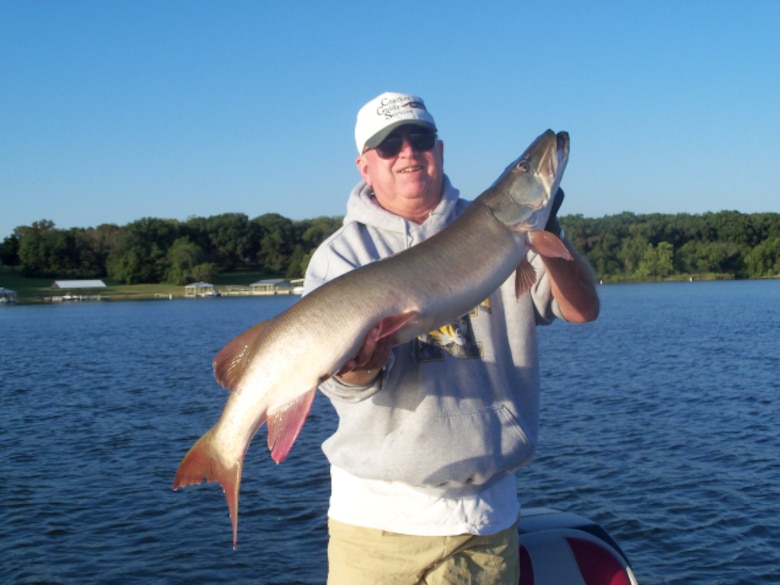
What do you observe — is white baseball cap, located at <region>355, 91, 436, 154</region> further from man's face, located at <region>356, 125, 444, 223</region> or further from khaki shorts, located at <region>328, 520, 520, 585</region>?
khaki shorts, located at <region>328, 520, 520, 585</region>

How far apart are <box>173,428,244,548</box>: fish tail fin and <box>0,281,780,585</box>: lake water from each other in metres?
6.47

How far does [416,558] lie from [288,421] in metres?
0.88

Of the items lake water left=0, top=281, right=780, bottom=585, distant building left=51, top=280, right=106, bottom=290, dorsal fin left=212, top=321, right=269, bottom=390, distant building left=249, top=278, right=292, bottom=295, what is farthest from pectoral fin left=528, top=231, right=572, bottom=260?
distant building left=51, top=280, right=106, bottom=290

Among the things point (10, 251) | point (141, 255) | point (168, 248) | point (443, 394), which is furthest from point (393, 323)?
point (10, 251)

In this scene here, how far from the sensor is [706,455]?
Answer: 12.8 metres

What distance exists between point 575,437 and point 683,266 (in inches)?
3926

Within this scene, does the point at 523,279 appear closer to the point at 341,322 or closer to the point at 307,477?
the point at 341,322

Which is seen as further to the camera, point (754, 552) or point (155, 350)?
point (155, 350)

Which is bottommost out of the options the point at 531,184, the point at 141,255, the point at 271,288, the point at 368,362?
the point at 271,288

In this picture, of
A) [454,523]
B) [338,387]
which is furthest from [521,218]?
[454,523]

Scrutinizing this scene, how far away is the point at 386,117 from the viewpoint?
3.49 meters

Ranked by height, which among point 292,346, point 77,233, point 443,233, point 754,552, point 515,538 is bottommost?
point 754,552

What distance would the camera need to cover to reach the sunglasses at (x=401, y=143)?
345 centimetres

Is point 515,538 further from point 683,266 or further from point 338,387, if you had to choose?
point 683,266
